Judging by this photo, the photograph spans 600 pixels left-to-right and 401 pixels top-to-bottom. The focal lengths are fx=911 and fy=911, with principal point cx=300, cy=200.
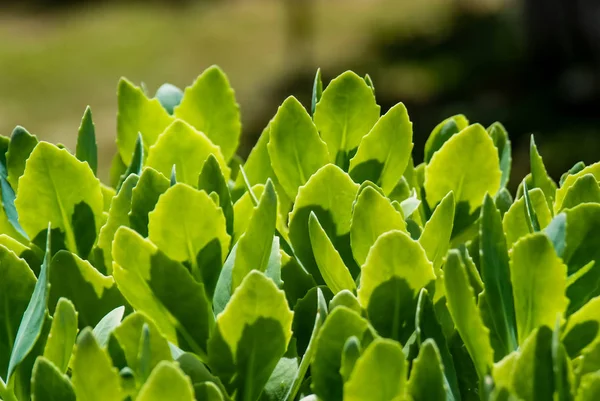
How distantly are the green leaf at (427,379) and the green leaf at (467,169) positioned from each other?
0.50 meters

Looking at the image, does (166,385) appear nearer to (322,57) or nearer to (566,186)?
(566,186)

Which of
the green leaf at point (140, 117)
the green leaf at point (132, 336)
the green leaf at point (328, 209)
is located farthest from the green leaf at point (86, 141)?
the green leaf at point (132, 336)

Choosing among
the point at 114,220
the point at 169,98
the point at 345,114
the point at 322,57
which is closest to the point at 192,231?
the point at 114,220

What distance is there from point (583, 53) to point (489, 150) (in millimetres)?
8934

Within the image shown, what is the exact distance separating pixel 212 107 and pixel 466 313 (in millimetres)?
766

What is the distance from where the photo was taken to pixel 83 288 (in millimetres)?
1206

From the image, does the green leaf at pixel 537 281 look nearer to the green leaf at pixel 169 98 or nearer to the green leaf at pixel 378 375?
the green leaf at pixel 378 375

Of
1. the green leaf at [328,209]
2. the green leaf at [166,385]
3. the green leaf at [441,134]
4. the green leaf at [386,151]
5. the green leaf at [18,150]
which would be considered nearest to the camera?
the green leaf at [166,385]

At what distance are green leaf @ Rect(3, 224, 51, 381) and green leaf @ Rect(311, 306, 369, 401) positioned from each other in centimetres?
33

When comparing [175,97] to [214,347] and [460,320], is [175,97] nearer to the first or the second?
[214,347]

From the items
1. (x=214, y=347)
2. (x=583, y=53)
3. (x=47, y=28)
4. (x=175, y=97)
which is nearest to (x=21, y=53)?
(x=47, y=28)

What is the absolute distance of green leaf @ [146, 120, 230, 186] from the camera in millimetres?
1421

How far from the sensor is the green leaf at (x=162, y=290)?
1.10m

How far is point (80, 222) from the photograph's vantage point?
1368 millimetres
